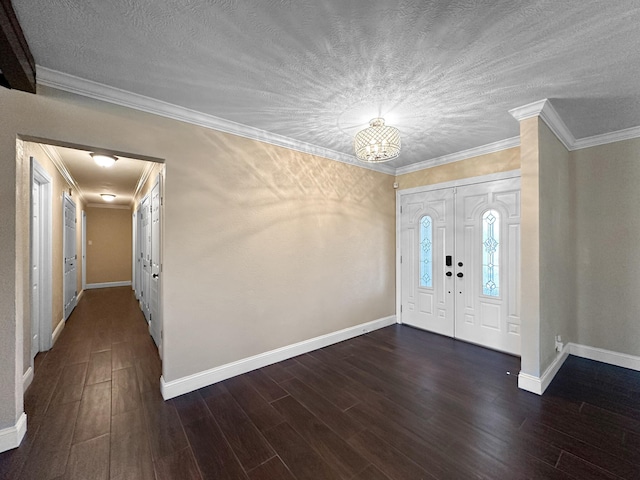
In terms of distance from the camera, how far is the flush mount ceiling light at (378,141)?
2326mm

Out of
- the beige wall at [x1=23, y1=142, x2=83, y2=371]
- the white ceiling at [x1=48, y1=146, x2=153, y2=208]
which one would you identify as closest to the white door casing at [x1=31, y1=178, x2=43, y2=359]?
the beige wall at [x1=23, y1=142, x2=83, y2=371]

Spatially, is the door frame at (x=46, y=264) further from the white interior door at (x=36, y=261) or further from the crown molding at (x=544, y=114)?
the crown molding at (x=544, y=114)

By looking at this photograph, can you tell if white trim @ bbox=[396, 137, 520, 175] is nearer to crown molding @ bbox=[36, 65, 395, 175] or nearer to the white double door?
the white double door

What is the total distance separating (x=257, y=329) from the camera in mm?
2854

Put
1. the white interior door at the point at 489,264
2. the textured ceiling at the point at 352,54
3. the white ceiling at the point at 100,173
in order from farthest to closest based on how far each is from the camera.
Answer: the white ceiling at the point at 100,173, the white interior door at the point at 489,264, the textured ceiling at the point at 352,54

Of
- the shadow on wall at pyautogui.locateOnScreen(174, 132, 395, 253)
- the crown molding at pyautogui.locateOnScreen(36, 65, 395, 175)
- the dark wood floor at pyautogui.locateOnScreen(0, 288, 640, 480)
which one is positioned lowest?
the dark wood floor at pyautogui.locateOnScreen(0, 288, 640, 480)

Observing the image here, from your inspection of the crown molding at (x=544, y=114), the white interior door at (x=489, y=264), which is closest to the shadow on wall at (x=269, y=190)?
the white interior door at (x=489, y=264)

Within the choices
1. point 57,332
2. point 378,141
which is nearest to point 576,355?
point 378,141

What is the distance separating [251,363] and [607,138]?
16.0 feet

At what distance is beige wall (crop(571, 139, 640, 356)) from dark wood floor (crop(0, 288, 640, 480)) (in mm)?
475

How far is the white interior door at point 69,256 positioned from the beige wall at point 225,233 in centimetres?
272

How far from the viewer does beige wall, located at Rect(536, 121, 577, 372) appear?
94.9 inches

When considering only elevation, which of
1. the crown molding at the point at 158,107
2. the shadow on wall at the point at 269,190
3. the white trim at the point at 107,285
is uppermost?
the crown molding at the point at 158,107

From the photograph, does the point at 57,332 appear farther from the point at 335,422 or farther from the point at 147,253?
the point at 335,422
